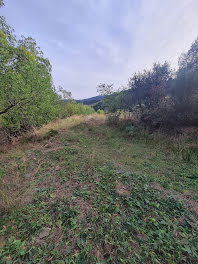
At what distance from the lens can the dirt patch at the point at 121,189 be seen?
1914 millimetres

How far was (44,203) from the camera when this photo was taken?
5.70 feet

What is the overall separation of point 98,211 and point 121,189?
0.64 m

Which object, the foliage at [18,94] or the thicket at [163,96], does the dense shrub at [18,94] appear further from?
the thicket at [163,96]

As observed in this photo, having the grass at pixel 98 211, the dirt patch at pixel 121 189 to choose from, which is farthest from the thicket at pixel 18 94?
the dirt patch at pixel 121 189

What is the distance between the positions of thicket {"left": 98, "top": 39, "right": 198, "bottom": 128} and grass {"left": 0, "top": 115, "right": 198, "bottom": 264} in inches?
118

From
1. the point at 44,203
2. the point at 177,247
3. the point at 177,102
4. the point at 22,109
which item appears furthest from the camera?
the point at 177,102

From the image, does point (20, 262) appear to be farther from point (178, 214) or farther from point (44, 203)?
point (178, 214)

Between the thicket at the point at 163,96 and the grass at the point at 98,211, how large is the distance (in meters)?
2.99

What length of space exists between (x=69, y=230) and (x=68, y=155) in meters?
2.27

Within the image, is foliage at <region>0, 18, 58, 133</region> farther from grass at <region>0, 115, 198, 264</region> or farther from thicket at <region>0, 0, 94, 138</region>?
grass at <region>0, 115, 198, 264</region>

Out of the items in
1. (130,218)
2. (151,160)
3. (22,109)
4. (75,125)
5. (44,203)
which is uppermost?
(22,109)

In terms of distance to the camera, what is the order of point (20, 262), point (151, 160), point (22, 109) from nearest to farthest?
point (20, 262), point (151, 160), point (22, 109)

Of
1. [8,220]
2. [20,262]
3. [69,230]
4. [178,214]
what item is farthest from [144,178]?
[8,220]

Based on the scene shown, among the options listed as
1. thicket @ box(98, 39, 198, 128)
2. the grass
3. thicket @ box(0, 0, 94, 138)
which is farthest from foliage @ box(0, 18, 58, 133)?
thicket @ box(98, 39, 198, 128)
